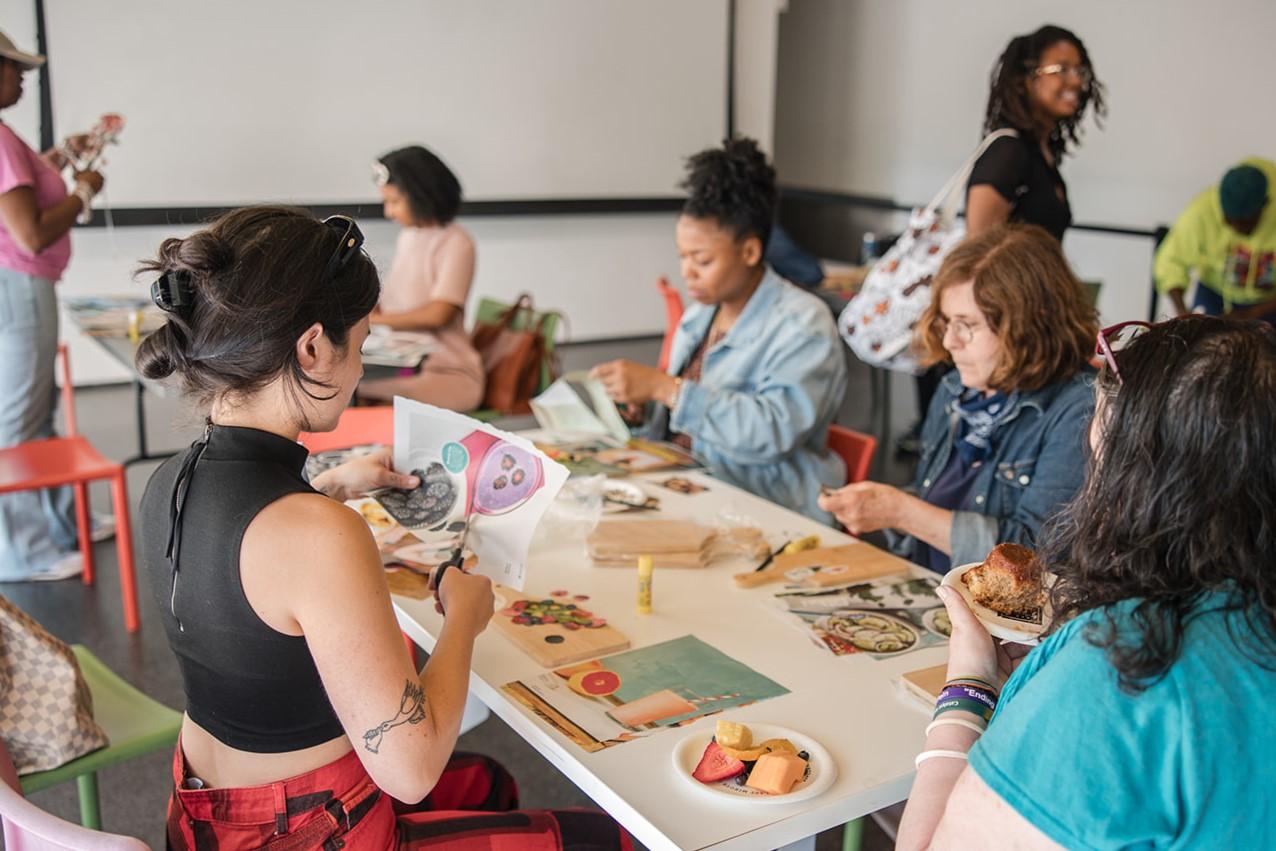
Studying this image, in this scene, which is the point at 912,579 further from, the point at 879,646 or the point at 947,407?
the point at 947,407

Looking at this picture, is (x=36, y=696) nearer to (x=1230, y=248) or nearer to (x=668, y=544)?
(x=668, y=544)

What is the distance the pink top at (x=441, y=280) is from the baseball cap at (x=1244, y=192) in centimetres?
303

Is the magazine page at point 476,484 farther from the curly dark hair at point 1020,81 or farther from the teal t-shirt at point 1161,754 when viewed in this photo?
the curly dark hair at point 1020,81

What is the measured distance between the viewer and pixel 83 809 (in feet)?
6.05

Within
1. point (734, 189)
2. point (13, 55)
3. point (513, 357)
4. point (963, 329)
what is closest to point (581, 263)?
point (513, 357)

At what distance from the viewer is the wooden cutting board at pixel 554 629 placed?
1.65m

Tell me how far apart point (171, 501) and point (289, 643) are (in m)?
0.23

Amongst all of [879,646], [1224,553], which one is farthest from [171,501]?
[1224,553]

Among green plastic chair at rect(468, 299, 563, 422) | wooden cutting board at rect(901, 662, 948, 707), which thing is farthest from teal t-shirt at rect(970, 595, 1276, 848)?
green plastic chair at rect(468, 299, 563, 422)

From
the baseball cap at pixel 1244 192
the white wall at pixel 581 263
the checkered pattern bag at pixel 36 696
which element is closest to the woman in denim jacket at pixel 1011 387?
the checkered pattern bag at pixel 36 696

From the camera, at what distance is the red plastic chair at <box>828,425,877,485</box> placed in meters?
2.63

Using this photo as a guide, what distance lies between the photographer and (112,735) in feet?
6.10

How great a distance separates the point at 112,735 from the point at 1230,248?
4659 millimetres

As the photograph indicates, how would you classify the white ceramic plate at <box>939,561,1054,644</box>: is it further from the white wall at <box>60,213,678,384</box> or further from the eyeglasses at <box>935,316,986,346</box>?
the white wall at <box>60,213,678,384</box>
